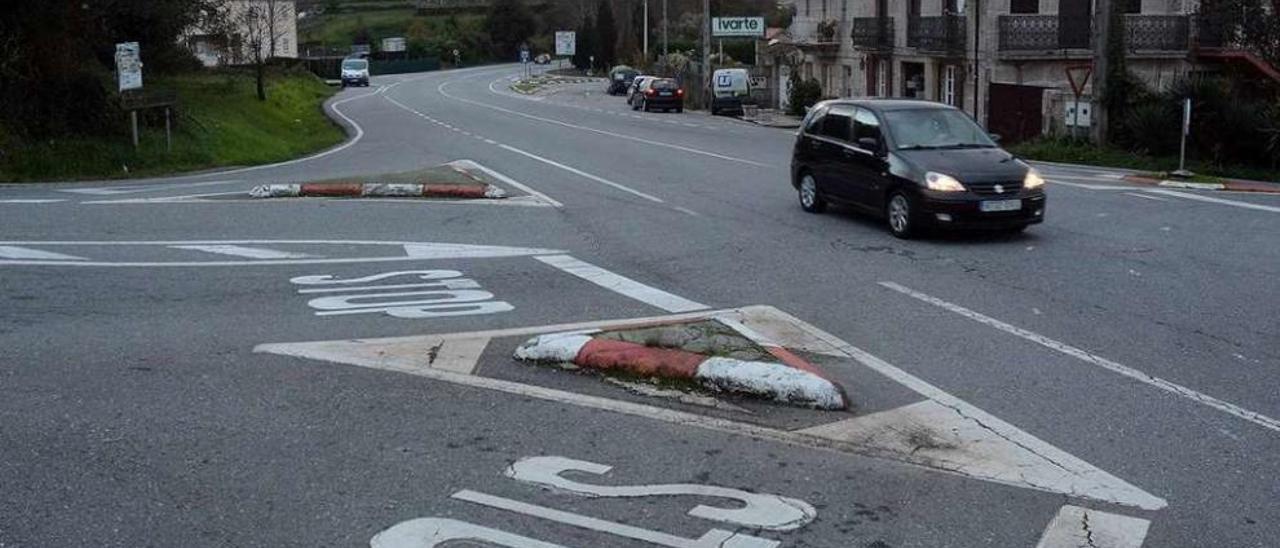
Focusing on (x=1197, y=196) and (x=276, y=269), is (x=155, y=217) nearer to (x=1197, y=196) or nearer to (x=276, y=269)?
(x=276, y=269)

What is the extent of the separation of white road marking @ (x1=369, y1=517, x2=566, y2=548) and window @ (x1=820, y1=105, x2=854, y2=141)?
11.6m

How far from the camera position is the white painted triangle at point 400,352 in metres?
8.87

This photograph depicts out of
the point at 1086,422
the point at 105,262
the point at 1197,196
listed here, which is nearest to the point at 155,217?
the point at 105,262

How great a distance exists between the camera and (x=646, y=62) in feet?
303

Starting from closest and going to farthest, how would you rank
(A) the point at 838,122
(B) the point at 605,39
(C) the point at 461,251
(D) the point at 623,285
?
(D) the point at 623,285 < (C) the point at 461,251 < (A) the point at 838,122 < (B) the point at 605,39

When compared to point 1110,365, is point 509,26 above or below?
above

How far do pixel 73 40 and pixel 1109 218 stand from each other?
22.3 m

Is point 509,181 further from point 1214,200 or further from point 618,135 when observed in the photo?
point 618,135

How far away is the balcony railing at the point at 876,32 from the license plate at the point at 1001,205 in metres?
33.7

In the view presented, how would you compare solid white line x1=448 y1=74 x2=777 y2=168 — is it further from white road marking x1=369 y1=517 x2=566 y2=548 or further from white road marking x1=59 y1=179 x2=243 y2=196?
white road marking x1=369 y1=517 x2=566 y2=548

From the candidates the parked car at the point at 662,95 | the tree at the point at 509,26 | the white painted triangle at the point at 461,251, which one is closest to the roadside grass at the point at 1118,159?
the white painted triangle at the point at 461,251

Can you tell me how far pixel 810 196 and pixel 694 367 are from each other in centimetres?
963

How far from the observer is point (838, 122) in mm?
17141

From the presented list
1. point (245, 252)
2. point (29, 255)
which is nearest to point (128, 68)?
point (29, 255)
